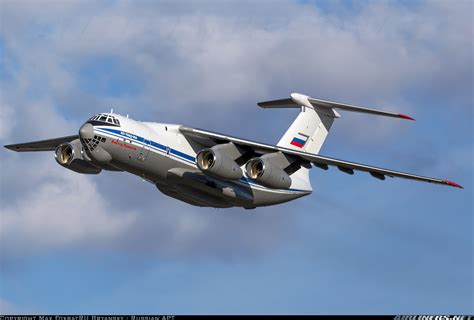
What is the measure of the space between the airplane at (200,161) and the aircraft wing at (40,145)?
4.80 ft

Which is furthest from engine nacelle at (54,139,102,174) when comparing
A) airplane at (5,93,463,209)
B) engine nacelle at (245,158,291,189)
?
engine nacelle at (245,158,291,189)

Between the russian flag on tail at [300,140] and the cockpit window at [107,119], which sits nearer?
the cockpit window at [107,119]

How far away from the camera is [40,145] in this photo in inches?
1232

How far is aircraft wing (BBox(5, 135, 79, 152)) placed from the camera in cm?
3050

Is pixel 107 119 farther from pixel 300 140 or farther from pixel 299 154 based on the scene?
pixel 300 140

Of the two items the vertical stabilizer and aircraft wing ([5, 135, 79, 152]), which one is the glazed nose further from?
the vertical stabilizer

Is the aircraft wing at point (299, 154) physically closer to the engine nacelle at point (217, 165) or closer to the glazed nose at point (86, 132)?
the engine nacelle at point (217, 165)

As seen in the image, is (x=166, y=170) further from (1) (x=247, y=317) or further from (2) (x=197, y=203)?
(1) (x=247, y=317)

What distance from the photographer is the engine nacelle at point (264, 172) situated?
89.1 feet

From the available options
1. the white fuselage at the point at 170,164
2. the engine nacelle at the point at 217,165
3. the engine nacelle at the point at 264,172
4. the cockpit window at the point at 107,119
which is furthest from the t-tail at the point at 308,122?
the cockpit window at the point at 107,119

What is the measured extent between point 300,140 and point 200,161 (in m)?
4.54

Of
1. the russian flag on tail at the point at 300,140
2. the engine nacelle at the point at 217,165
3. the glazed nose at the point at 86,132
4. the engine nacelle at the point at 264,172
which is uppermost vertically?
the russian flag on tail at the point at 300,140

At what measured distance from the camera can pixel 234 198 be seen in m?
27.9

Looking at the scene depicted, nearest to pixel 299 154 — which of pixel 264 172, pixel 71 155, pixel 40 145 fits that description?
pixel 264 172
